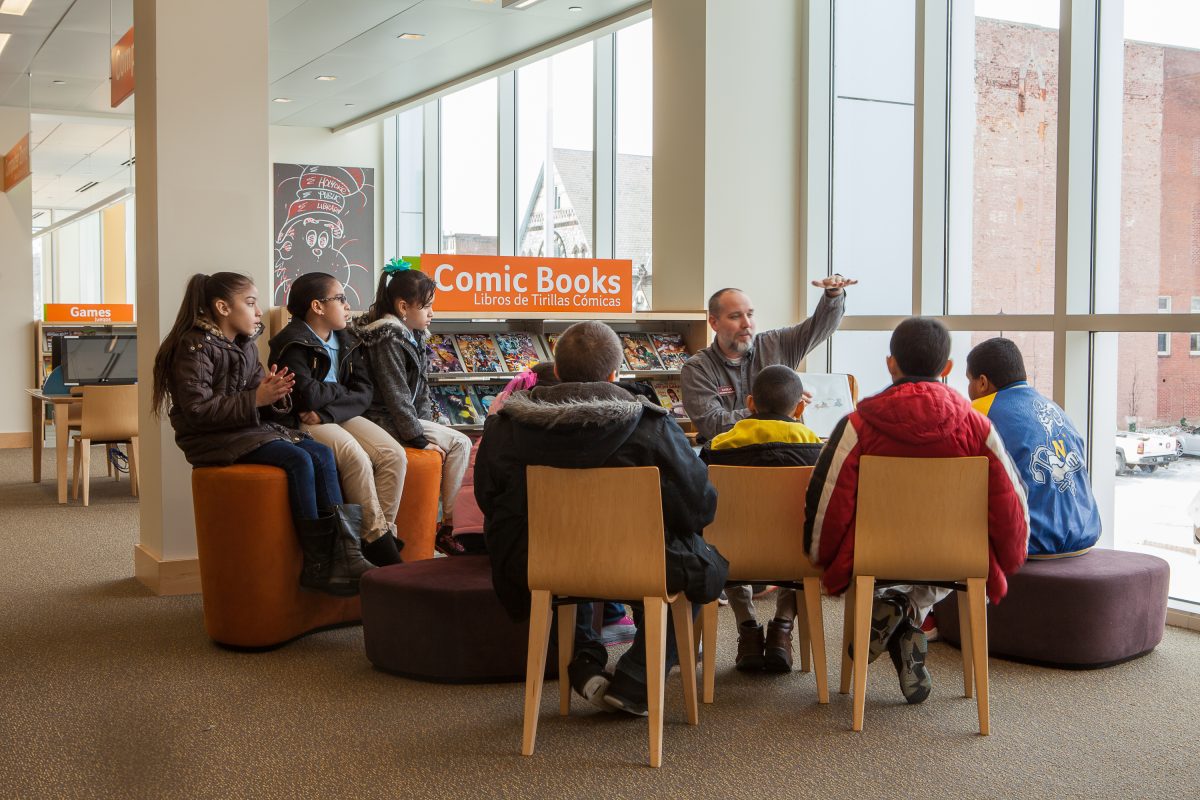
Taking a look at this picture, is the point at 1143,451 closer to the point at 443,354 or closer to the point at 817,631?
the point at 817,631

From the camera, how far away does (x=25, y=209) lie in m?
12.1

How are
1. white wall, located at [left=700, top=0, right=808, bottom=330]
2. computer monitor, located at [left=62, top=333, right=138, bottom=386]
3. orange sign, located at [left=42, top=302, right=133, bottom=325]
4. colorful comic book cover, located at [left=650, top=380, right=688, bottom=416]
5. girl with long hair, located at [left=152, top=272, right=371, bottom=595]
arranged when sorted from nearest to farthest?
girl with long hair, located at [left=152, top=272, right=371, bottom=595], white wall, located at [left=700, top=0, right=808, bottom=330], colorful comic book cover, located at [left=650, top=380, right=688, bottom=416], computer monitor, located at [left=62, top=333, right=138, bottom=386], orange sign, located at [left=42, top=302, right=133, bottom=325]

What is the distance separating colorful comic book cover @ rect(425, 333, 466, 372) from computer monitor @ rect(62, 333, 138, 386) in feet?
12.6

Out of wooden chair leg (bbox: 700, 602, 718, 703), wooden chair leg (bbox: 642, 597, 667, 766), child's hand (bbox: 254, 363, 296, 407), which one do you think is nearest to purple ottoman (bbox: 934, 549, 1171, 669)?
wooden chair leg (bbox: 700, 602, 718, 703)

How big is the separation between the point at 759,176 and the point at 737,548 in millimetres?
3421

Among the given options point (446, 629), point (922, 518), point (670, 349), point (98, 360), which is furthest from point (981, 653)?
point (98, 360)

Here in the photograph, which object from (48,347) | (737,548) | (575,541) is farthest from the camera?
(48,347)

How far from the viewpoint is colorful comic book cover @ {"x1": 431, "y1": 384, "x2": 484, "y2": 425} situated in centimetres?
620

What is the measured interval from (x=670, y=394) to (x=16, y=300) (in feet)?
27.8

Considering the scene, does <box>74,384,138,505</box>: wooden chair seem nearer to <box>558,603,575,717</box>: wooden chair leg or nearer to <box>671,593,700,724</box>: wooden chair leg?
<box>558,603,575,717</box>: wooden chair leg

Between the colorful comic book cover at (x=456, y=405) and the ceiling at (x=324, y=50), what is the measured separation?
8.91 ft

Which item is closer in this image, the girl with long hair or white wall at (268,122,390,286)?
the girl with long hair

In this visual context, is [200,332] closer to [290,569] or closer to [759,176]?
[290,569]

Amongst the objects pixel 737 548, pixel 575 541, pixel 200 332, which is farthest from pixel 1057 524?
pixel 200 332
